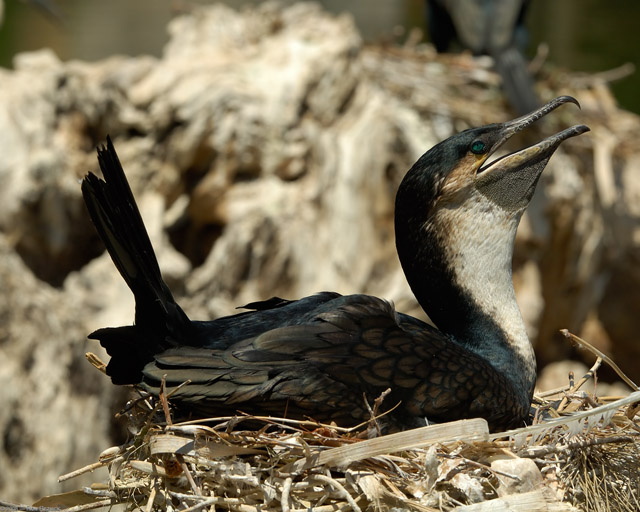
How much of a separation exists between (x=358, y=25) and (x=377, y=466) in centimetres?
867

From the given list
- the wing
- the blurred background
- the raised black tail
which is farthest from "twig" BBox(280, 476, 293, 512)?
the blurred background

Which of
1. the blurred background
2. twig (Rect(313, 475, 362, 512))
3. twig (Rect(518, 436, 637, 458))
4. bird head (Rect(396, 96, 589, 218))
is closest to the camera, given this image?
twig (Rect(313, 475, 362, 512))

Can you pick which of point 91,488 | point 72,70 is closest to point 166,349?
point 91,488

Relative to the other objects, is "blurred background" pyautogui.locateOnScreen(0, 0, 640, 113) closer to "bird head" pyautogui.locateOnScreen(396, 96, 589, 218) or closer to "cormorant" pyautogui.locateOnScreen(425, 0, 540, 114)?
"cormorant" pyautogui.locateOnScreen(425, 0, 540, 114)

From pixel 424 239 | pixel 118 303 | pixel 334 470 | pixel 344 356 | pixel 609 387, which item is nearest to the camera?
pixel 334 470

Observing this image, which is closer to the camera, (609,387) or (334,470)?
(334,470)

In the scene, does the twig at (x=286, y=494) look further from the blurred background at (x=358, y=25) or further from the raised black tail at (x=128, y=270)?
the blurred background at (x=358, y=25)

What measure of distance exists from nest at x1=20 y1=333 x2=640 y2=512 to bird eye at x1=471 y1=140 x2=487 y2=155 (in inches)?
23.3

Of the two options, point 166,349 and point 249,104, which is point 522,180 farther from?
point 249,104

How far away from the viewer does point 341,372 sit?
1.71m

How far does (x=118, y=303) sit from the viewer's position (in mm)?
3742

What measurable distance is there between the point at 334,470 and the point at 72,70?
2.91 m

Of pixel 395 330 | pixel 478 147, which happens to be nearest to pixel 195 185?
pixel 478 147

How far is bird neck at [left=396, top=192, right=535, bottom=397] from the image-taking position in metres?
2.00
